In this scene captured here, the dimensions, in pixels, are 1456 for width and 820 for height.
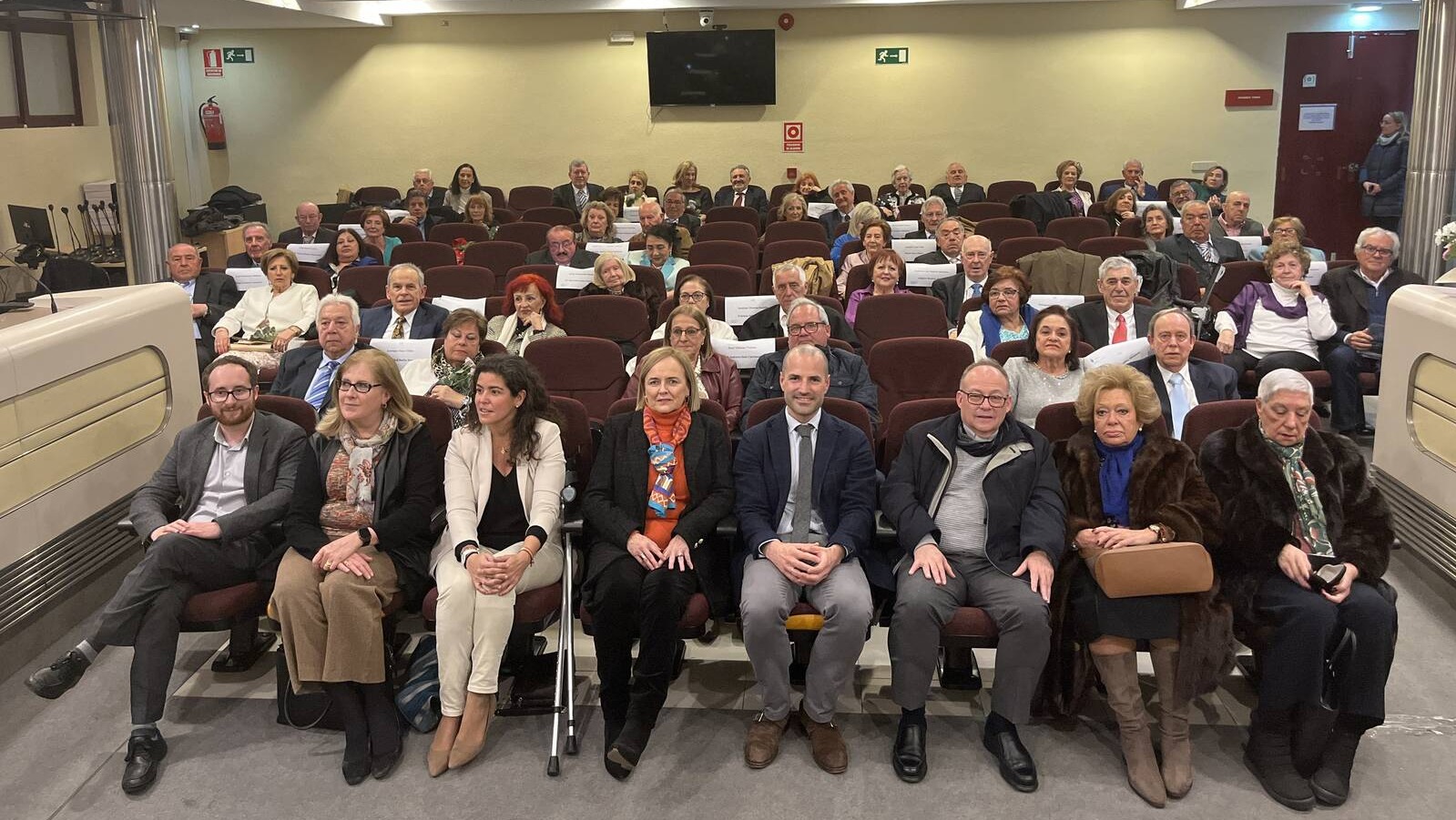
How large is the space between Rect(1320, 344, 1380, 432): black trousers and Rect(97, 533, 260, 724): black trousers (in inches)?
207

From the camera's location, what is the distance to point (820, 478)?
3598 millimetres

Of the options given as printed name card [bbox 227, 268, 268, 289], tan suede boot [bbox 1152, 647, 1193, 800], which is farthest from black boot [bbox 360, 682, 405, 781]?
printed name card [bbox 227, 268, 268, 289]

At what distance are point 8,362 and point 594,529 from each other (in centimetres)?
195

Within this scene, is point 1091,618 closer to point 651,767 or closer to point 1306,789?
point 1306,789

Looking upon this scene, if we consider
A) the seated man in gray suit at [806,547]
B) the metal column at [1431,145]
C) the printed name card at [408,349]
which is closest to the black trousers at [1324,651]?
the seated man in gray suit at [806,547]

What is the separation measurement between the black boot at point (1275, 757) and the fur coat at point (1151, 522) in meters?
0.17

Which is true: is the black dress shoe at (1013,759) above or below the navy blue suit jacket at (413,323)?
below

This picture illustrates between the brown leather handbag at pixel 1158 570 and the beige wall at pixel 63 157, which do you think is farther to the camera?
the beige wall at pixel 63 157

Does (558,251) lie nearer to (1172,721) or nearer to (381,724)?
(381,724)

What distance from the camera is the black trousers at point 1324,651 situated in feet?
10.2

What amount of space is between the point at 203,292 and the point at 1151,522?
17.8 ft

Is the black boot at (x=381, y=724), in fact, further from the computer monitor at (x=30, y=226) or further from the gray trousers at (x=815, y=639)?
the computer monitor at (x=30, y=226)

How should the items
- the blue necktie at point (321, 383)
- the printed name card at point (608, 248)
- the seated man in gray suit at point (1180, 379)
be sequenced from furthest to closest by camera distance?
the printed name card at point (608, 248) < the blue necktie at point (321, 383) < the seated man in gray suit at point (1180, 379)

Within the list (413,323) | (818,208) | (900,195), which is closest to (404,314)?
(413,323)
